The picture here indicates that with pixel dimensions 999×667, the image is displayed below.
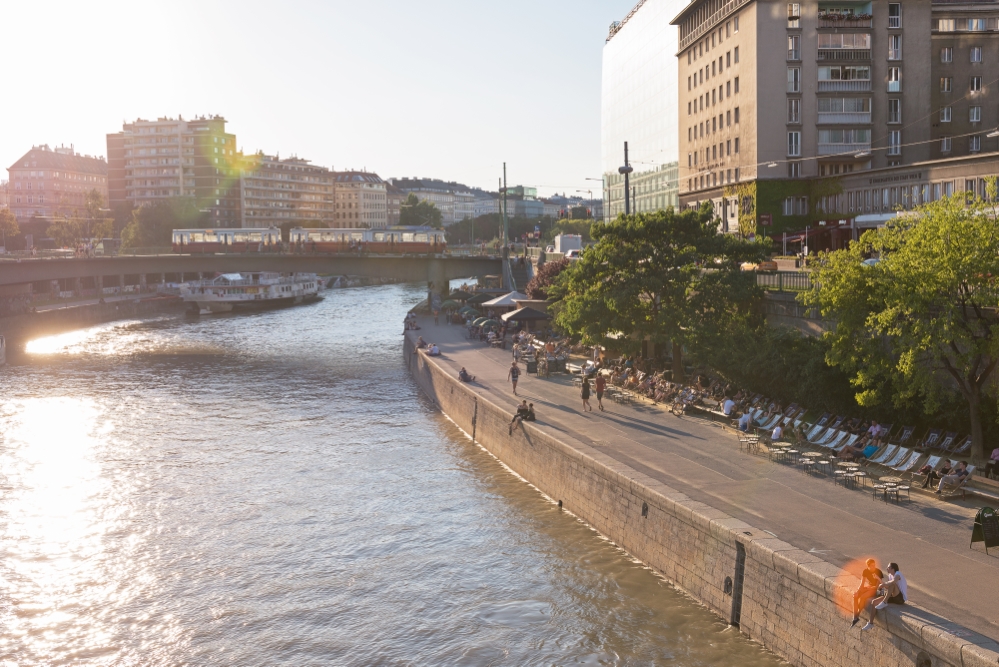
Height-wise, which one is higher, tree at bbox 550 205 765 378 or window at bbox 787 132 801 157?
window at bbox 787 132 801 157

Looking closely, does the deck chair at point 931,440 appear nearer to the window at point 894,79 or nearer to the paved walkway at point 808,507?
the paved walkway at point 808,507

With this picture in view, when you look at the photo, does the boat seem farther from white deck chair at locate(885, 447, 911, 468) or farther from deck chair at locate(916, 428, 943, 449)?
white deck chair at locate(885, 447, 911, 468)

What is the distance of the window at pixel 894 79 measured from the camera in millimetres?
65500

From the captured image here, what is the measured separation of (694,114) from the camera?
78750mm

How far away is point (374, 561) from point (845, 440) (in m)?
12.5

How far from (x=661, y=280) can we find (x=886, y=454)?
46.8ft

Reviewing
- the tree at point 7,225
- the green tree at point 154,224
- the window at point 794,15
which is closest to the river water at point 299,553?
the window at point 794,15

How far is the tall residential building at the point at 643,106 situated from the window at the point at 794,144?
62.8 ft

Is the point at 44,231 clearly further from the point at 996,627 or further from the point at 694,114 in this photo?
the point at 996,627

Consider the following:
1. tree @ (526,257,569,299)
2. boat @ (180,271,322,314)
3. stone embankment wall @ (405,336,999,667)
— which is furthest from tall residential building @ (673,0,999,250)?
boat @ (180,271,322,314)

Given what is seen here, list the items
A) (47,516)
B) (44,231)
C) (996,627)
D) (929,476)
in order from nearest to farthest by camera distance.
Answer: (996,627)
(929,476)
(47,516)
(44,231)

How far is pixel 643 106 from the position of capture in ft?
320

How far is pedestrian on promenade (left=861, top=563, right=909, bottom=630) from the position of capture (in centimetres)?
1500

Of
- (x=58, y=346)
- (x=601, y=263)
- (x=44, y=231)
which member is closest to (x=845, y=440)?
(x=601, y=263)
